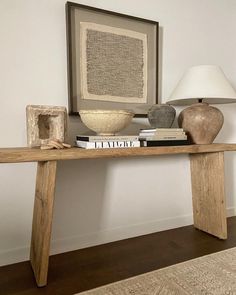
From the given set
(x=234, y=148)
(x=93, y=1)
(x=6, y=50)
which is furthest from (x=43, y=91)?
(x=234, y=148)

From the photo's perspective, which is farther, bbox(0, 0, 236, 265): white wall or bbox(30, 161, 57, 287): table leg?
bbox(0, 0, 236, 265): white wall

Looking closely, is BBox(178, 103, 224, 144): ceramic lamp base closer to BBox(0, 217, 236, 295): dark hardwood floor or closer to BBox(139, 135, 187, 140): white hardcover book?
BBox(139, 135, 187, 140): white hardcover book

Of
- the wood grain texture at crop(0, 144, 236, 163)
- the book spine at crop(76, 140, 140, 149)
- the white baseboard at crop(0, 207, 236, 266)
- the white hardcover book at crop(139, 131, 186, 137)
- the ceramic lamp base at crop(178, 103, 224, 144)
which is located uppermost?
the ceramic lamp base at crop(178, 103, 224, 144)

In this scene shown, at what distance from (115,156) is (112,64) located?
24.3 inches

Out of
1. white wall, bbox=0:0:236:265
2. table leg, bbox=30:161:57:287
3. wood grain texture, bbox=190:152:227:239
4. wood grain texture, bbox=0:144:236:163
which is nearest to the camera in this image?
wood grain texture, bbox=0:144:236:163

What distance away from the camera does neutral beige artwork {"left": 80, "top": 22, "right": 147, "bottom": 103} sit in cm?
141

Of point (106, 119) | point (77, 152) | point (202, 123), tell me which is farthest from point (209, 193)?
point (77, 152)

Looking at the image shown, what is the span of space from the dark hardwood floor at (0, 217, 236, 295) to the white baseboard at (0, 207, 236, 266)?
33mm

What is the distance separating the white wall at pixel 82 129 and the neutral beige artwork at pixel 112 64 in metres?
0.13

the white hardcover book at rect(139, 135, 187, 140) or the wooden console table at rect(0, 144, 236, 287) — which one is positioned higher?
the white hardcover book at rect(139, 135, 187, 140)

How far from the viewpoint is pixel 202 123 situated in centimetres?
140

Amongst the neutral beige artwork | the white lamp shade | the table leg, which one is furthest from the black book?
the table leg

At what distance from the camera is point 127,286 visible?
42.0 inches

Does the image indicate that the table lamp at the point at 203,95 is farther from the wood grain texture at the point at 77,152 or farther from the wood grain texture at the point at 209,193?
the wood grain texture at the point at 209,193
